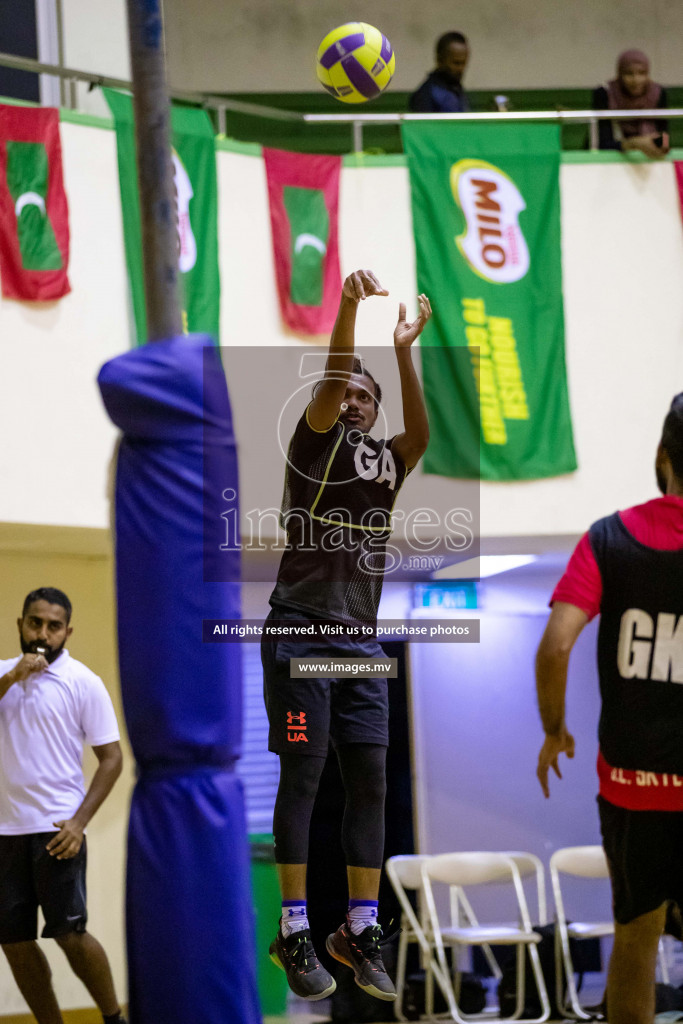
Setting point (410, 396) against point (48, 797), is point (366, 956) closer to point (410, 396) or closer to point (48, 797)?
point (410, 396)

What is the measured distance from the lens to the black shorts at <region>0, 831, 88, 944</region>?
217 inches

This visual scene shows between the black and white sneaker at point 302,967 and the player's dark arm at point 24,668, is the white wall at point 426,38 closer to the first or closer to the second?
the player's dark arm at point 24,668

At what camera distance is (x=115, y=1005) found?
5441 mm

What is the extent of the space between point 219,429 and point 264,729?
5487 millimetres

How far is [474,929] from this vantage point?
306 inches

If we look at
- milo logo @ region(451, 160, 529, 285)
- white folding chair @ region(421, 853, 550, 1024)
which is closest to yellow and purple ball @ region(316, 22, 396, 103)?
milo logo @ region(451, 160, 529, 285)

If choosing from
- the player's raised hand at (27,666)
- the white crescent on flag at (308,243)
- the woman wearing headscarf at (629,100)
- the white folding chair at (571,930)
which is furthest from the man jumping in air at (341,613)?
the woman wearing headscarf at (629,100)

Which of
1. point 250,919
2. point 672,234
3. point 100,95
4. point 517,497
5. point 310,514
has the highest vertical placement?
point 100,95

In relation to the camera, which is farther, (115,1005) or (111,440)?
(111,440)

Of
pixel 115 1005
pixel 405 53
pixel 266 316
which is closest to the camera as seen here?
pixel 115 1005

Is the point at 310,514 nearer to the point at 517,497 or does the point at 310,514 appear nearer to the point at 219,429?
the point at 219,429

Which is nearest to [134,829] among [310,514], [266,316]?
[310,514]

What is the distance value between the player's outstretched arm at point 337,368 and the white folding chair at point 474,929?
4523 millimetres

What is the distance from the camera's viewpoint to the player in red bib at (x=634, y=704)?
3.51 m
